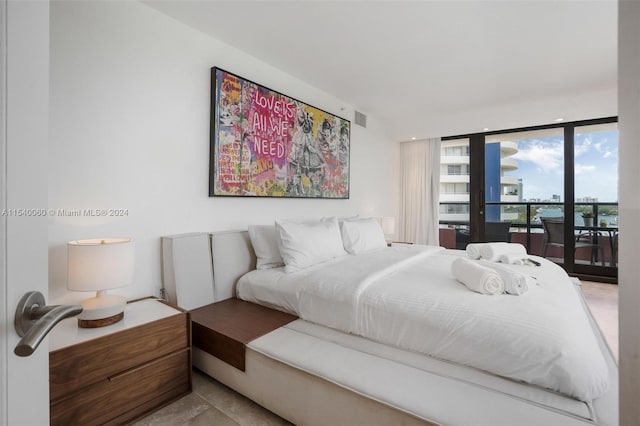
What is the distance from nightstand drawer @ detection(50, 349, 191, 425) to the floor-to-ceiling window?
4.73 m

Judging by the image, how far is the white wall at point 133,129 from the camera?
173cm

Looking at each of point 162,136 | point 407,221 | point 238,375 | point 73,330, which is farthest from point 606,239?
→ point 73,330

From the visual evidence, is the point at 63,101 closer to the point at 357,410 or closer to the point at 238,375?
the point at 238,375

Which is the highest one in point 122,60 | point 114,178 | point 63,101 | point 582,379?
point 122,60

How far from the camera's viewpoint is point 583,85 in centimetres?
348

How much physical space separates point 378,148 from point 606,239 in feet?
11.4

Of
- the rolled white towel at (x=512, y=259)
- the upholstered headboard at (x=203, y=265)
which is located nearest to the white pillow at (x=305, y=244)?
the upholstered headboard at (x=203, y=265)

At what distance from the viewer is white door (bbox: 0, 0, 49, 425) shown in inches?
19.1

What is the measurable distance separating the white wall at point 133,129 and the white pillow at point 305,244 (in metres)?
0.56

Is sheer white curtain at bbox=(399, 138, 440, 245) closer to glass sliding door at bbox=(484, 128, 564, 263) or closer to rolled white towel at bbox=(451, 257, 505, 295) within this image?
glass sliding door at bbox=(484, 128, 564, 263)

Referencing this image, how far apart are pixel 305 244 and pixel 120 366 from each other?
137cm

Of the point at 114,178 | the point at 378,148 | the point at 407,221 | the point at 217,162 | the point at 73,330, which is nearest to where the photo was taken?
the point at 73,330

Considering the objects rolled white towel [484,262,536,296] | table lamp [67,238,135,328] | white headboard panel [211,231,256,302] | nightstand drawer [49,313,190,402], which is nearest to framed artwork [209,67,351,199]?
white headboard panel [211,231,256,302]

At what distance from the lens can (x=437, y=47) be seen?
2641 millimetres
